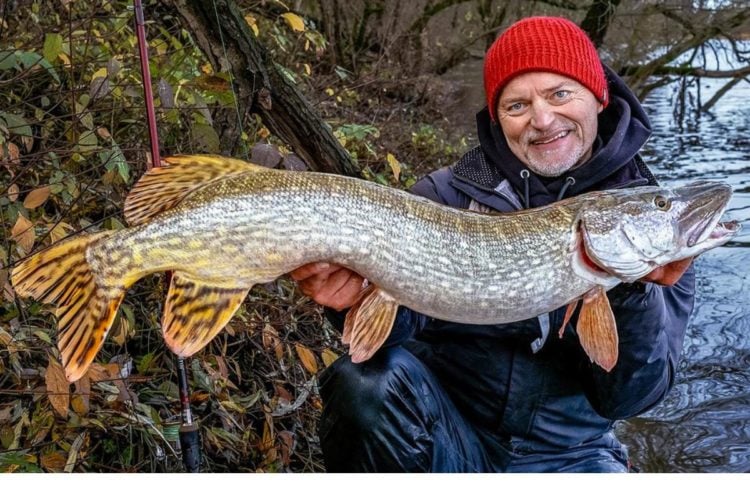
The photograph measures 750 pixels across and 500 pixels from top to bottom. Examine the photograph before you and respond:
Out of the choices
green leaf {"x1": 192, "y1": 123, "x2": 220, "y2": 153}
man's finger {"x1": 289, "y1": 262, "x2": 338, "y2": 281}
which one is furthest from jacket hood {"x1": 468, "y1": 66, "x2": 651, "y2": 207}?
green leaf {"x1": 192, "y1": 123, "x2": 220, "y2": 153}

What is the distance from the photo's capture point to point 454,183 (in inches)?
85.7

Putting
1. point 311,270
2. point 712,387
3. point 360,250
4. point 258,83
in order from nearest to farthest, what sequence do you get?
point 360,250
point 311,270
point 258,83
point 712,387

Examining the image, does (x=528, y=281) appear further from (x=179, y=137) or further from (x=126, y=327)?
(x=179, y=137)

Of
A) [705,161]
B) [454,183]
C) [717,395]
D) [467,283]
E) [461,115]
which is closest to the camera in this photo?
[467,283]

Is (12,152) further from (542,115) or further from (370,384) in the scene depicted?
(542,115)

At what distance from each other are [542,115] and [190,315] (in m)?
1.10

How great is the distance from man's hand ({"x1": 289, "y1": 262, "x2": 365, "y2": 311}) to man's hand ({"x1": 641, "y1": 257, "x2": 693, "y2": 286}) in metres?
0.63

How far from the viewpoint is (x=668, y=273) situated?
1.81 metres

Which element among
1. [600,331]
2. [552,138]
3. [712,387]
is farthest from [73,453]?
[712,387]

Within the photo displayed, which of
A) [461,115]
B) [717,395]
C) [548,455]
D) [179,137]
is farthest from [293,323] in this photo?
A: [461,115]

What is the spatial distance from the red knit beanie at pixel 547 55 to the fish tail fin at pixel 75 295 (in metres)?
1.18

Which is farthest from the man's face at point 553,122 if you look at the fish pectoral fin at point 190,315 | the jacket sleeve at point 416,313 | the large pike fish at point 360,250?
the fish pectoral fin at point 190,315

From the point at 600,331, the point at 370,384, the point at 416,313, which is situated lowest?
the point at 370,384
